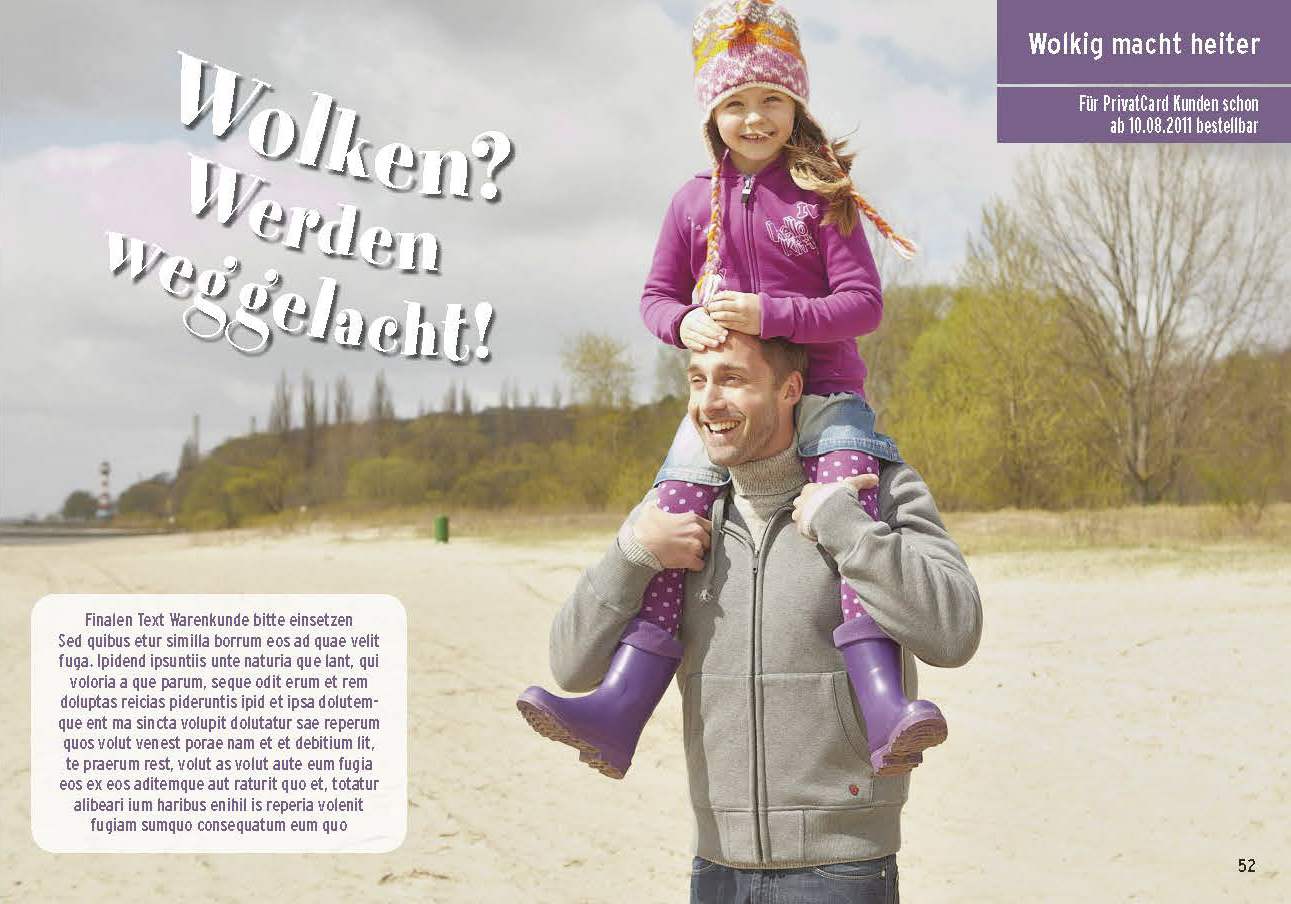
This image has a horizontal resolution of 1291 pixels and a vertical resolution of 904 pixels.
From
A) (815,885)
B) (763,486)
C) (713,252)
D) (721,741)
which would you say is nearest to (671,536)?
(763,486)

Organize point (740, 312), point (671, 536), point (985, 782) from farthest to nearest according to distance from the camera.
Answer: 1. point (985, 782)
2. point (671, 536)
3. point (740, 312)

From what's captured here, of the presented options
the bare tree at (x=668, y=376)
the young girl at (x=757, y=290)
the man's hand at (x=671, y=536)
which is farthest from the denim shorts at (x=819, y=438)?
the bare tree at (x=668, y=376)

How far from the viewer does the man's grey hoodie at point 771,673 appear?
A: 2.70 meters

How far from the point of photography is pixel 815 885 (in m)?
2.70

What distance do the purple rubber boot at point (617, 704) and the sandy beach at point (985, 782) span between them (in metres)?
4.51

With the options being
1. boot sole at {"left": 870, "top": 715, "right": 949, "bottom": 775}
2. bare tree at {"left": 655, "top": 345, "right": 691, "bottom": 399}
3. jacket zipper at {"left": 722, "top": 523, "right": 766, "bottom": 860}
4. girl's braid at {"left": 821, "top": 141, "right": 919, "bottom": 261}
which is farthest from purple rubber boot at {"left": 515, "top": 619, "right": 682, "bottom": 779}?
bare tree at {"left": 655, "top": 345, "right": 691, "bottom": 399}

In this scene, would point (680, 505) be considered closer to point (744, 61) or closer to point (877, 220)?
point (877, 220)

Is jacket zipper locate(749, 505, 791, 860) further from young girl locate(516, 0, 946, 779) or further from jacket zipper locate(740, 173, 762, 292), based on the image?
jacket zipper locate(740, 173, 762, 292)

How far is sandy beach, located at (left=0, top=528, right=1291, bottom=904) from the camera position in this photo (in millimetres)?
7117

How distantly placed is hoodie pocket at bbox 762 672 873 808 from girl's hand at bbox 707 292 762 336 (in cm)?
75

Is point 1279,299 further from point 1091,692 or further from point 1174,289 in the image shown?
point 1091,692

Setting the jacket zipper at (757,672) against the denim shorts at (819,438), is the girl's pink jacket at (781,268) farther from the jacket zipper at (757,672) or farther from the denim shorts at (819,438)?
the jacket zipper at (757,672)

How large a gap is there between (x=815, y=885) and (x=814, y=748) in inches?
11.2

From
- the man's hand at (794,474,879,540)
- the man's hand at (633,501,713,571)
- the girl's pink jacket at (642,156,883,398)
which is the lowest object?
the man's hand at (633,501,713,571)
